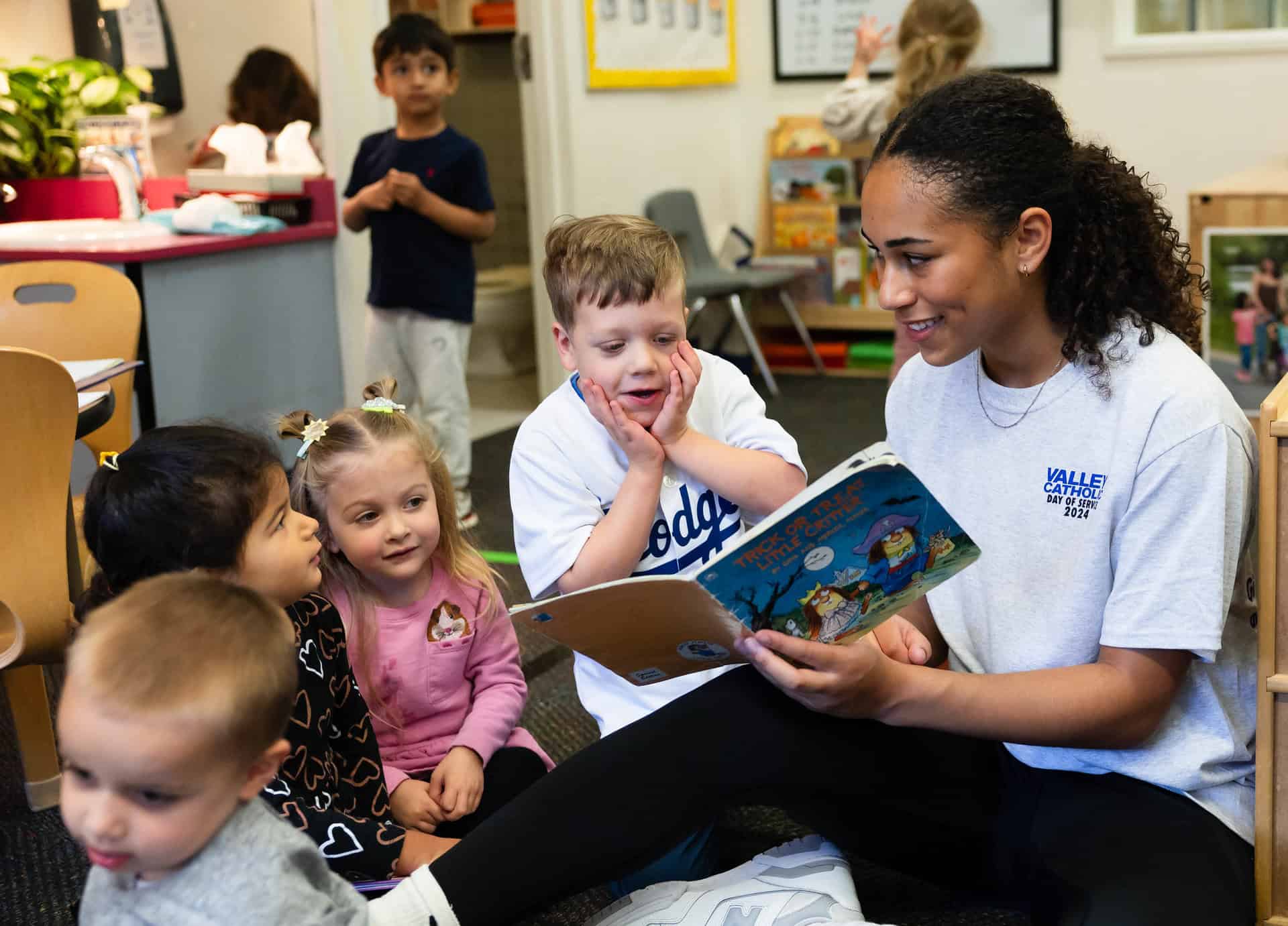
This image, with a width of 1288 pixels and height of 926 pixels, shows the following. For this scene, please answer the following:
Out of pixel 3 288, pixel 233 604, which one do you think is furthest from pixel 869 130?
pixel 233 604

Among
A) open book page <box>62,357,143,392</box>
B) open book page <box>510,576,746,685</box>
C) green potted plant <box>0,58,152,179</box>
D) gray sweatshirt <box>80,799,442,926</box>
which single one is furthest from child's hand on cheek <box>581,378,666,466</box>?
green potted plant <box>0,58,152,179</box>

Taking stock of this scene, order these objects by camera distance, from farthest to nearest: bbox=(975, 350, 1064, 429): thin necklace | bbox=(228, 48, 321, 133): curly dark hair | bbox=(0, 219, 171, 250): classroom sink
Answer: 1. bbox=(228, 48, 321, 133): curly dark hair
2. bbox=(0, 219, 171, 250): classroom sink
3. bbox=(975, 350, 1064, 429): thin necklace

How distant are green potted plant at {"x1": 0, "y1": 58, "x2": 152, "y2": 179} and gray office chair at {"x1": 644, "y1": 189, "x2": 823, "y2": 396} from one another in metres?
1.86

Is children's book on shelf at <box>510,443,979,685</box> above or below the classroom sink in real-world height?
below

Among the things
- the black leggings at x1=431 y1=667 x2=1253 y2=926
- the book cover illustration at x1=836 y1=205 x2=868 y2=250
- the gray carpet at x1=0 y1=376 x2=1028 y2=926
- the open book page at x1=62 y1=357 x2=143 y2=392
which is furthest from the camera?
the book cover illustration at x1=836 y1=205 x2=868 y2=250

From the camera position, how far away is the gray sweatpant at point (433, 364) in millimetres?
3354

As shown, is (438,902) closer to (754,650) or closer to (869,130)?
(754,650)

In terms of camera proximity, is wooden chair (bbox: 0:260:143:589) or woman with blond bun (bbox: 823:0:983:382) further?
woman with blond bun (bbox: 823:0:983:382)

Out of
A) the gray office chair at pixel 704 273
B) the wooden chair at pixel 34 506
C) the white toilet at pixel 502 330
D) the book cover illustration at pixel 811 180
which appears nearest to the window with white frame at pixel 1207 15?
the book cover illustration at pixel 811 180

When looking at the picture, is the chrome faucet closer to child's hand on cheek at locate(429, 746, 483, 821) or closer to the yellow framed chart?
the yellow framed chart

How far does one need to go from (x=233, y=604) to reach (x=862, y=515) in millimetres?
481

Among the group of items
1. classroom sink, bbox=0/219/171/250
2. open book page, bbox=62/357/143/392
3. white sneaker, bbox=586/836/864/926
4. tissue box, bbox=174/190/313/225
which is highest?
tissue box, bbox=174/190/313/225

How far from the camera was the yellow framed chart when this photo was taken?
4441 millimetres

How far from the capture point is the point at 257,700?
911 mm
